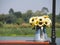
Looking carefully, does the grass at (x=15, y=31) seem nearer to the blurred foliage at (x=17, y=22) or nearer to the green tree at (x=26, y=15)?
the blurred foliage at (x=17, y=22)

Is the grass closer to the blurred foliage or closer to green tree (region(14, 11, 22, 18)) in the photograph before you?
the blurred foliage

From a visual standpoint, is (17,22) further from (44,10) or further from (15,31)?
(44,10)

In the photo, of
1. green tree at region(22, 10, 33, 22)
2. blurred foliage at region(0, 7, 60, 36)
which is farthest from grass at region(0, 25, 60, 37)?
green tree at region(22, 10, 33, 22)

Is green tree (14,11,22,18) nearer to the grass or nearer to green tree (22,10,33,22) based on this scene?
green tree (22,10,33,22)

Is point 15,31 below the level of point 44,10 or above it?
below

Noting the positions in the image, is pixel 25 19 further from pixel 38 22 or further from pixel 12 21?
pixel 38 22

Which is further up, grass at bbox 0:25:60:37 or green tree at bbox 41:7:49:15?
green tree at bbox 41:7:49:15

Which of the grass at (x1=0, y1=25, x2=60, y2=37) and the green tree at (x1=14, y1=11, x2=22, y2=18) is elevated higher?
the green tree at (x1=14, y1=11, x2=22, y2=18)

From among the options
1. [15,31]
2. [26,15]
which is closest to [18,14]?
[26,15]

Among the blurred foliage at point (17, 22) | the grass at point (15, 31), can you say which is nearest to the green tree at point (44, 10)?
the blurred foliage at point (17, 22)

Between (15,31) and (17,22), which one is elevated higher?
(17,22)

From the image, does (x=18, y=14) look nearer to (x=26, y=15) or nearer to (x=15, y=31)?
(x=26, y=15)

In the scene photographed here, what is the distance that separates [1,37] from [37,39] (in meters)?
0.44

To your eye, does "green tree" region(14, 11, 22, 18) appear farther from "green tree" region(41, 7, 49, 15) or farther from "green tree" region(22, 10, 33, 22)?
"green tree" region(41, 7, 49, 15)
